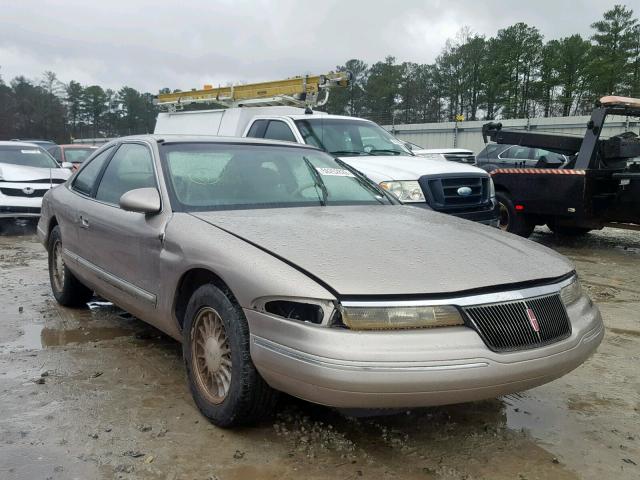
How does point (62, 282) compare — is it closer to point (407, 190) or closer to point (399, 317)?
point (407, 190)

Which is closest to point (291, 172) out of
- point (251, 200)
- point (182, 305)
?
point (251, 200)

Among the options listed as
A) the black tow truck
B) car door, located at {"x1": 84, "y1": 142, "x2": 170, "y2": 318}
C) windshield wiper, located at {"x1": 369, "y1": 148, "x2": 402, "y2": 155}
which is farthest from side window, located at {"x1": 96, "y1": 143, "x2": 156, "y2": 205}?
the black tow truck

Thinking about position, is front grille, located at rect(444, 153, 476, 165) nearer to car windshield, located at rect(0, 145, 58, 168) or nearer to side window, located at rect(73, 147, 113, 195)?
car windshield, located at rect(0, 145, 58, 168)

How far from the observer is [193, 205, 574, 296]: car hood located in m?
2.57

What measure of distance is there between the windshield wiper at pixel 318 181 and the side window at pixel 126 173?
1.05 m

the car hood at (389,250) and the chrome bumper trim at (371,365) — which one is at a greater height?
the car hood at (389,250)

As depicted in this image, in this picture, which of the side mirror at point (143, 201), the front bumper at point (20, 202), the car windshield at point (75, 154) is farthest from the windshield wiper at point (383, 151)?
the car windshield at point (75, 154)

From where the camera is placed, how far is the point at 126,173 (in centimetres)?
427

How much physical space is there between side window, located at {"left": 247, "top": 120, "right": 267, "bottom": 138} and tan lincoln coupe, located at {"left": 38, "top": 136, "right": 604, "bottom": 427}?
4467 millimetres

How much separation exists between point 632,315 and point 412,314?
3.80 m

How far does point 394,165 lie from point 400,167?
9 cm

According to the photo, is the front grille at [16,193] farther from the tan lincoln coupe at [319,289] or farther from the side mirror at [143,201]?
the side mirror at [143,201]


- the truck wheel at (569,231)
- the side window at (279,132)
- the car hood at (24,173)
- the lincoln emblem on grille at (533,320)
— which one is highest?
the side window at (279,132)

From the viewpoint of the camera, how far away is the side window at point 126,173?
395cm
